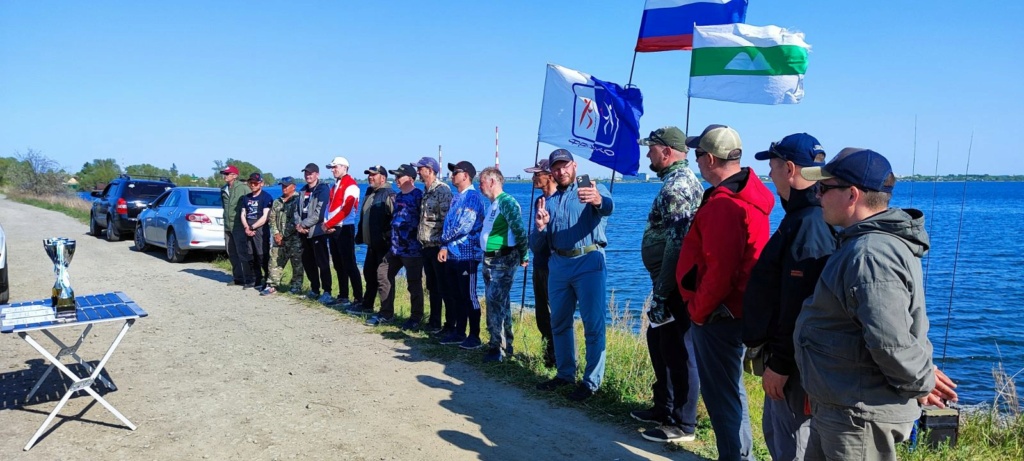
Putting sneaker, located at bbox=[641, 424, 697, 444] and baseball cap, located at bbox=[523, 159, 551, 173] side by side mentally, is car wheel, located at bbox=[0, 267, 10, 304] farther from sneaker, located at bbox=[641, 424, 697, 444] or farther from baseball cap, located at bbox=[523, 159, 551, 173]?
sneaker, located at bbox=[641, 424, 697, 444]

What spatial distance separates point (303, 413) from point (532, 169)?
8.88ft

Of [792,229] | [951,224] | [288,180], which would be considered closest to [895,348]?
[792,229]

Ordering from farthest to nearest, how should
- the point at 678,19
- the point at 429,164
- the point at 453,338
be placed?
the point at 429,164
the point at 453,338
the point at 678,19

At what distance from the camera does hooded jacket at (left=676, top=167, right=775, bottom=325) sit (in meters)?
3.68

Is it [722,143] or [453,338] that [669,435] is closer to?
[722,143]

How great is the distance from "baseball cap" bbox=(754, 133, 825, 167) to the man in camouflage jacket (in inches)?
298

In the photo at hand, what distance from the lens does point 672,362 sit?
4.58m

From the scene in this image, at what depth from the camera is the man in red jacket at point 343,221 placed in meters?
8.91

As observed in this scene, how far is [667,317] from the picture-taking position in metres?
4.39

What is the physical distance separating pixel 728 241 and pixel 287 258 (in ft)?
25.8

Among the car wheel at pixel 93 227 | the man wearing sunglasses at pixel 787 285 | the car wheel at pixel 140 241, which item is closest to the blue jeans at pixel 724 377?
the man wearing sunglasses at pixel 787 285

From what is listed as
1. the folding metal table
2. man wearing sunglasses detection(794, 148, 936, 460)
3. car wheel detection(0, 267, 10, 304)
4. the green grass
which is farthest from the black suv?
man wearing sunglasses detection(794, 148, 936, 460)

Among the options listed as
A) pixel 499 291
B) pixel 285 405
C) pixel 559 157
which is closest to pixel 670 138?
pixel 559 157

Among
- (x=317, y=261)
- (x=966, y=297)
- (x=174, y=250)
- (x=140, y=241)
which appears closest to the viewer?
(x=317, y=261)
